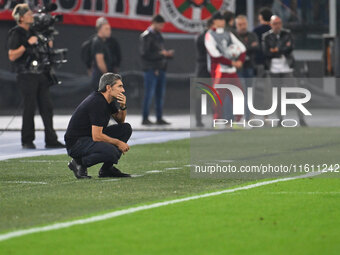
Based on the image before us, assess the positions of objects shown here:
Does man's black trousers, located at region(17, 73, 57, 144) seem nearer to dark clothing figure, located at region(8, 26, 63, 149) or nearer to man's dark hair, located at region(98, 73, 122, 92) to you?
dark clothing figure, located at region(8, 26, 63, 149)

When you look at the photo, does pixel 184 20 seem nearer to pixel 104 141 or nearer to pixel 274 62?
pixel 274 62

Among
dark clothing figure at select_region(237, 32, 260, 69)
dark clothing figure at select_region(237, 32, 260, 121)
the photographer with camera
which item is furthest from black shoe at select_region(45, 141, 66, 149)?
dark clothing figure at select_region(237, 32, 260, 69)

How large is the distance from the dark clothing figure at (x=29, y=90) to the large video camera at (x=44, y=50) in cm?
6

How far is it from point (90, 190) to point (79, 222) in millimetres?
2255

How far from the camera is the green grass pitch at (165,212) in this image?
779cm

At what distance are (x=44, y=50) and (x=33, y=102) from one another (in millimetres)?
815

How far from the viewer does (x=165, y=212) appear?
30.8 feet

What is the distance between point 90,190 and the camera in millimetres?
11047

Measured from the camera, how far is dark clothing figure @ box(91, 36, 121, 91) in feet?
69.2

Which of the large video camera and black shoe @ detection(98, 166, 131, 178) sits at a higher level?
the large video camera

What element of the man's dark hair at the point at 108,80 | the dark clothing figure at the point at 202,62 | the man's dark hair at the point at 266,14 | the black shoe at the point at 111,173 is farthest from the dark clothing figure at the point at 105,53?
the man's dark hair at the point at 108,80

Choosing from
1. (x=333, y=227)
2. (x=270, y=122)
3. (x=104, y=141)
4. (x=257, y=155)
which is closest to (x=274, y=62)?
(x=270, y=122)

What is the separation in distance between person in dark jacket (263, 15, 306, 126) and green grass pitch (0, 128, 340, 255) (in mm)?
6232

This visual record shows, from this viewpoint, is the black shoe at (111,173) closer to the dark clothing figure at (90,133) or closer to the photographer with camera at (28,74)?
the dark clothing figure at (90,133)
